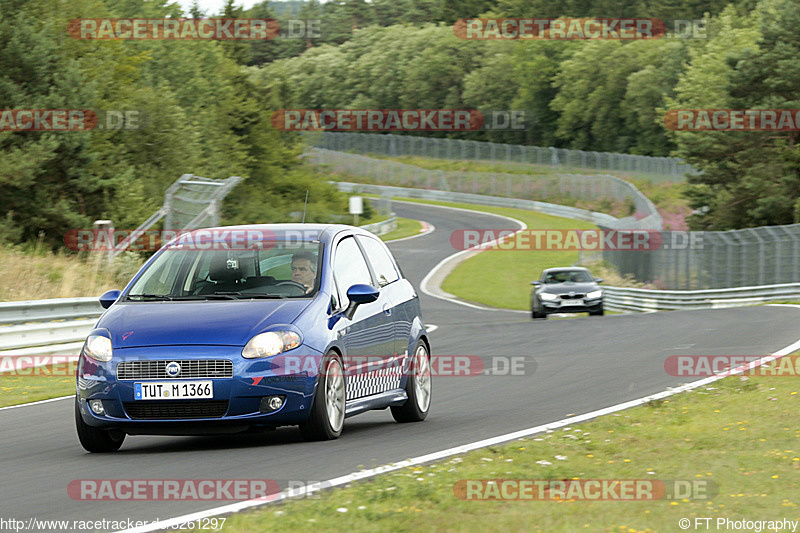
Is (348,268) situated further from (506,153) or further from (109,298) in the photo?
(506,153)

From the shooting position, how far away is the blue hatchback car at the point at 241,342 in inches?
342

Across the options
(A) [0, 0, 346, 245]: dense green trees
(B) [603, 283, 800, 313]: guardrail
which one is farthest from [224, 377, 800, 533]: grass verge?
(A) [0, 0, 346, 245]: dense green trees

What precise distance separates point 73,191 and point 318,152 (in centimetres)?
7400

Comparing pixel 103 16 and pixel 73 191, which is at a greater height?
pixel 103 16

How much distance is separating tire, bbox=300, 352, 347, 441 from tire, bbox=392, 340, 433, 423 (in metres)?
1.55

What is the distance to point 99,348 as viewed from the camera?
8.89 meters

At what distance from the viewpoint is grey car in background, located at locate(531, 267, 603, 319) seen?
103ft

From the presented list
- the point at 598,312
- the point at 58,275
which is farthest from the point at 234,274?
the point at 598,312

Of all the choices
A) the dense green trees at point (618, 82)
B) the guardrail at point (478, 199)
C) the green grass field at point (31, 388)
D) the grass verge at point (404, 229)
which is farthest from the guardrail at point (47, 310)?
the guardrail at point (478, 199)

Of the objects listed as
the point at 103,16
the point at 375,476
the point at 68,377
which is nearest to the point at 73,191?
the point at 103,16

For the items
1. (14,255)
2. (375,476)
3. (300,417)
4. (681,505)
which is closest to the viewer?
(681,505)

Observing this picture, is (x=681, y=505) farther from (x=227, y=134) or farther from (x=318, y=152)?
(x=318, y=152)

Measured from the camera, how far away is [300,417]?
895 cm

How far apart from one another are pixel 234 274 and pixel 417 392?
2.26m
